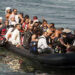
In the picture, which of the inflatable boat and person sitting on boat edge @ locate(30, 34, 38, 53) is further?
person sitting on boat edge @ locate(30, 34, 38, 53)

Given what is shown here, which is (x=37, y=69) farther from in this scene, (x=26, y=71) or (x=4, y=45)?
(x=4, y=45)

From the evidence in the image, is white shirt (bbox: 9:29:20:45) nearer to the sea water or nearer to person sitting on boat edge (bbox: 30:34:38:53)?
person sitting on boat edge (bbox: 30:34:38:53)

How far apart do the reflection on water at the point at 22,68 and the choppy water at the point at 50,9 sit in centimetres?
1793

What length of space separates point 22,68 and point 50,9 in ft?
106

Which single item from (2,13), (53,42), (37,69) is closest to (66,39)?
(53,42)

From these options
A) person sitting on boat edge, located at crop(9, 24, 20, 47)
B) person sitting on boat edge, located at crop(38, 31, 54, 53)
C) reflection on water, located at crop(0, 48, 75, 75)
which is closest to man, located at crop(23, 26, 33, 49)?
reflection on water, located at crop(0, 48, 75, 75)

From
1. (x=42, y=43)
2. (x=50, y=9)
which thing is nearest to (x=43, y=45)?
(x=42, y=43)

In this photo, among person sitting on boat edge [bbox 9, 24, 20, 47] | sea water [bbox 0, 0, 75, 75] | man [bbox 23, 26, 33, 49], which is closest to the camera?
man [bbox 23, 26, 33, 49]

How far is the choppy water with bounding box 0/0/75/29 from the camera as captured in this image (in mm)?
47162

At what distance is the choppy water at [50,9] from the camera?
47162 millimetres

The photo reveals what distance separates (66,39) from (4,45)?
519cm

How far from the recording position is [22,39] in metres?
25.5

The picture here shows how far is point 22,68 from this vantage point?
22781 millimetres

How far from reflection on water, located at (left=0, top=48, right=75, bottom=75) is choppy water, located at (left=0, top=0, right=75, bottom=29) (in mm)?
17933
